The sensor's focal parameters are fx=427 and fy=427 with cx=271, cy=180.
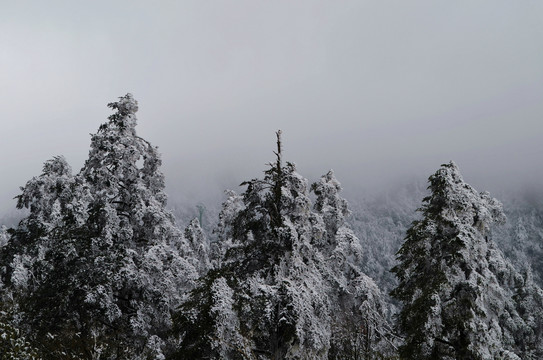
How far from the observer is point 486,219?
15.8 meters

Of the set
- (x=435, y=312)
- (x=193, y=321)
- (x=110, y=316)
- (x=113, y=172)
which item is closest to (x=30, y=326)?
(x=110, y=316)

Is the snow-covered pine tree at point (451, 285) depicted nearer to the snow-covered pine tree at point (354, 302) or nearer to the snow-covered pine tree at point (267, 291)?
the snow-covered pine tree at point (354, 302)

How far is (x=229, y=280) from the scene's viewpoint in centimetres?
1182

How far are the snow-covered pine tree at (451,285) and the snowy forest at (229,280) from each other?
0.15 feet

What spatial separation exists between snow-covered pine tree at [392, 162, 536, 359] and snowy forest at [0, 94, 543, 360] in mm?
46

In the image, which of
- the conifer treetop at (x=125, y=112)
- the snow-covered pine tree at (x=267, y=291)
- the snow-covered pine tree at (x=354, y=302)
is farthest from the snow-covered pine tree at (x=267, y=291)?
the conifer treetop at (x=125, y=112)

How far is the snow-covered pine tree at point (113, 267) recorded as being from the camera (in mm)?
13852

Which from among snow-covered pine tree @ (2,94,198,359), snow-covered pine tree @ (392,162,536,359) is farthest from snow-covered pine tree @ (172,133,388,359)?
snow-covered pine tree @ (392,162,536,359)

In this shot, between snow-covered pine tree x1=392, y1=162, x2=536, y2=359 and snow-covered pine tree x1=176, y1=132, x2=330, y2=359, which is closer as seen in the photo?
snow-covered pine tree x1=176, y1=132, x2=330, y2=359

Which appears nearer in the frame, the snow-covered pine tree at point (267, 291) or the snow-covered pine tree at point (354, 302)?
the snow-covered pine tree at point (267, 291)

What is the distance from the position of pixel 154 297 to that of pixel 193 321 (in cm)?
484

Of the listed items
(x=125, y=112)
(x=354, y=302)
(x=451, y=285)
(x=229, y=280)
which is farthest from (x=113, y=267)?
(x=451, y=285)

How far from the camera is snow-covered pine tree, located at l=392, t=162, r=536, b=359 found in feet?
46.3

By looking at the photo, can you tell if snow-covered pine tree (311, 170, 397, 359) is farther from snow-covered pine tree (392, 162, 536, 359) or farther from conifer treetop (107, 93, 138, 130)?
conifer treetop (107, 93, 138, 130)
